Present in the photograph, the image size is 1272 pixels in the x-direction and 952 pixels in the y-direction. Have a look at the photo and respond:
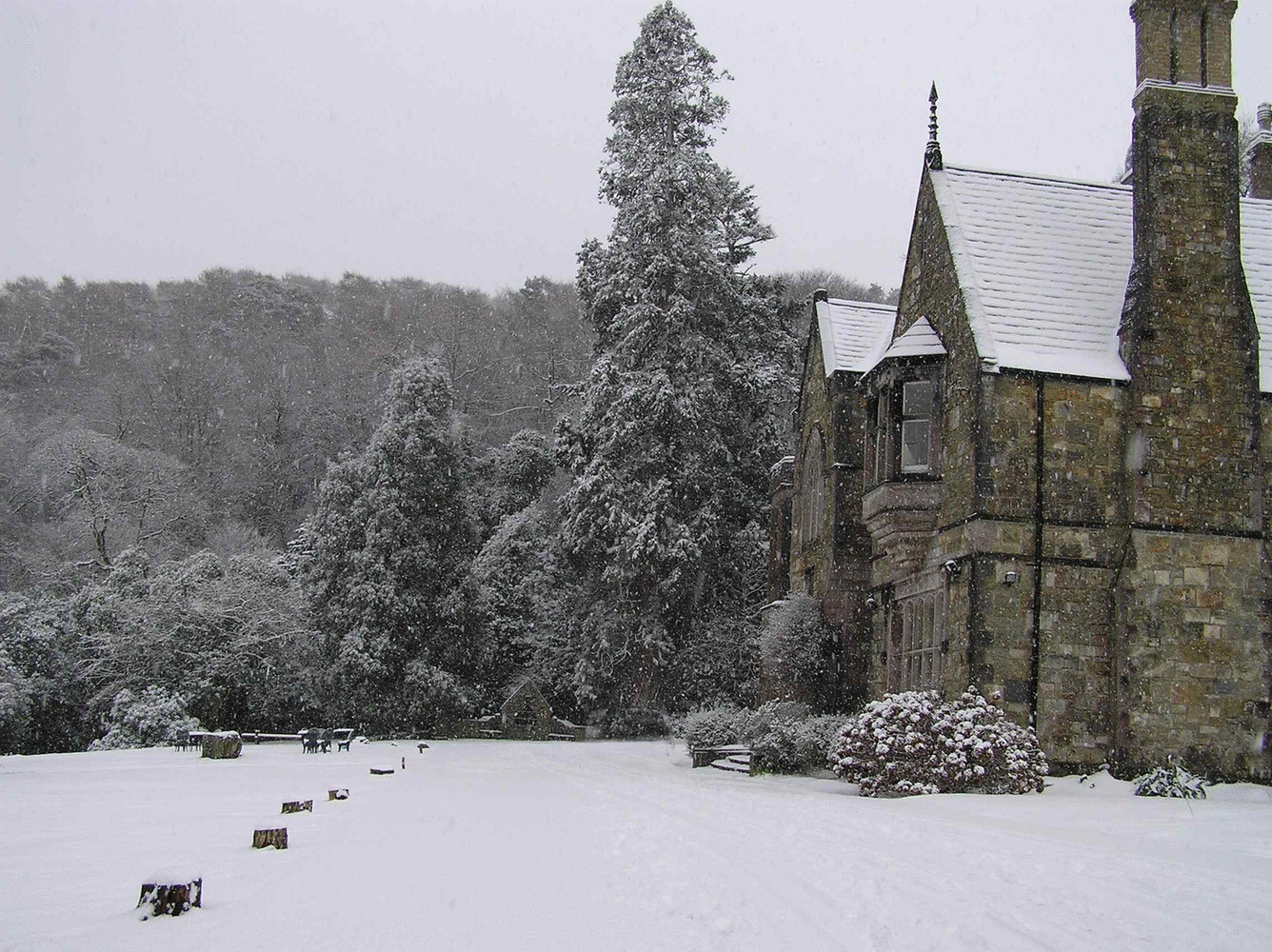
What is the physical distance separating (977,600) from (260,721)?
24532 mm

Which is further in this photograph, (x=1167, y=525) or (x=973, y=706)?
(x=1167, y=525)

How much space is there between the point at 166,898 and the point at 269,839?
2754 mm

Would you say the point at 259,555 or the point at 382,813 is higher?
the point at 259,555

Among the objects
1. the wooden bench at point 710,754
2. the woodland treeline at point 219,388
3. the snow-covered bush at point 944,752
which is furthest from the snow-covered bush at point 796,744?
the woodland treeline at point 219,388

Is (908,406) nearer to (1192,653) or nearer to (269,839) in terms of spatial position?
(1192,653)

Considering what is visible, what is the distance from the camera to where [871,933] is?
6.66 metres

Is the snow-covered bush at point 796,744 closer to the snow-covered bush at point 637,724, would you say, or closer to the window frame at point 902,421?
the window frame at point 902,421

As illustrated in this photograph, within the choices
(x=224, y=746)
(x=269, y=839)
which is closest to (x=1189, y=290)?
(x=269, y=839)

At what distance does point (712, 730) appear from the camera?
73.3 ft

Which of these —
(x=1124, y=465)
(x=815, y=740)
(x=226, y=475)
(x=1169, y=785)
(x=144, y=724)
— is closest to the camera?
(x=1169, y=785)

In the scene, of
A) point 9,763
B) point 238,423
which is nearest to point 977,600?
point 9,763

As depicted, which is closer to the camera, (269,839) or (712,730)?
(269,839)

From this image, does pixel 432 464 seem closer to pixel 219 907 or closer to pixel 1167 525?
pixel 1167 525

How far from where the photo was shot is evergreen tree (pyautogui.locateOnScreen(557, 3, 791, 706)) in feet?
105
